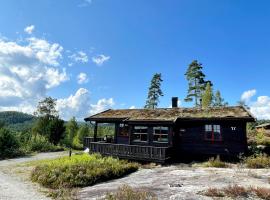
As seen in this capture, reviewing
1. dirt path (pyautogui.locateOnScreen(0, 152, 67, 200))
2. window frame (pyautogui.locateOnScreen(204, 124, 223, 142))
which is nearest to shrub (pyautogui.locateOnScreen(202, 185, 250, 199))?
dirt path (pyautogui.locateOnScreen(0, 152, 67, 200))

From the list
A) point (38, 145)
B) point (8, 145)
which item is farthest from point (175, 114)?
point (8, 145)

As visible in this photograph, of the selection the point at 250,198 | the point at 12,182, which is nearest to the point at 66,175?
→ the point at 12,182

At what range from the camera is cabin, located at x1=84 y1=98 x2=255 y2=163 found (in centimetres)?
2039

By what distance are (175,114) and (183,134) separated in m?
2.07

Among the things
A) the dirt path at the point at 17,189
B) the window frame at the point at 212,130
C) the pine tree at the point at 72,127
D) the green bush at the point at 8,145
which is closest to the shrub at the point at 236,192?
the dirt path at the point at 17,189

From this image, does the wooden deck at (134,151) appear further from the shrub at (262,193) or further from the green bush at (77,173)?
the shrub at (262,193)

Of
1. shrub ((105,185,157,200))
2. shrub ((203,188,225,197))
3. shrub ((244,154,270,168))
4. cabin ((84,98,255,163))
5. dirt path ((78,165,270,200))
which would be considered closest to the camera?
shrub ((105,185,157,200))

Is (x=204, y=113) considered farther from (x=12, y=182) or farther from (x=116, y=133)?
(x=12, y=182)

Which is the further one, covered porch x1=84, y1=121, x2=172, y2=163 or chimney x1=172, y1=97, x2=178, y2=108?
chimney x1=172, y1=97, x2=178, y2=108

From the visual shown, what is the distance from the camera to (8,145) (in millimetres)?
27547

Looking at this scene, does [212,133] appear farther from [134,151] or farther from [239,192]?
[239,192]

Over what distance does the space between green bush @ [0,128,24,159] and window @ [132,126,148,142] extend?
13.6m

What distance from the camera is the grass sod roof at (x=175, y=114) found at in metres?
20.8

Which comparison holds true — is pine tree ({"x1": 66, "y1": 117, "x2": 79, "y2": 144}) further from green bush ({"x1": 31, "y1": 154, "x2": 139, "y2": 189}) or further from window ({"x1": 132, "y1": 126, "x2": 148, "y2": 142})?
green bush ({"x1": 31, "y1": 154, "x2": 139, "y2": 189})
